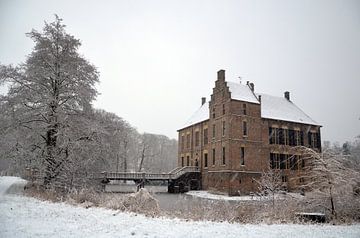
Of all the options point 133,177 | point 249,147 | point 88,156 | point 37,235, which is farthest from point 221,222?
point 133,177

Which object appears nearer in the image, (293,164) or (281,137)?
(281,137)

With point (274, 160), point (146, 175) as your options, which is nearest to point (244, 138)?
point (274, 160)

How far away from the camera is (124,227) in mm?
9438

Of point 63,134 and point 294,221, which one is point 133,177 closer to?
point 63,134

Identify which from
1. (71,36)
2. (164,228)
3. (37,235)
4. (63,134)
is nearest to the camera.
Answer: (37,235)

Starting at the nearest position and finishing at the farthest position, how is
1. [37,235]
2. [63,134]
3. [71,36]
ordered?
[37,235] → [63,134] → [71,36]

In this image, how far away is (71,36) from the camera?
70.4 feet

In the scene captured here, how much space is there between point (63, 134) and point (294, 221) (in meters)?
14.7

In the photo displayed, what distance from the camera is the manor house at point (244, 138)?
3753 cm

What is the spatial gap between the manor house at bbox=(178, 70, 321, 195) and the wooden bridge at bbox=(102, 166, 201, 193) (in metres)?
1.51

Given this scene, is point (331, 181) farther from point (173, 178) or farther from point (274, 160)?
point (173, 178)

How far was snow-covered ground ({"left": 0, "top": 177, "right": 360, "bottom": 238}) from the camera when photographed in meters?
8.60

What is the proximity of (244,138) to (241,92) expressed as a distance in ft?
21.7

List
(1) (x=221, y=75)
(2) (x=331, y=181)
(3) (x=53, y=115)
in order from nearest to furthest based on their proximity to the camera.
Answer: (2) (x=331, y=181)
(3) (x=53, y=115)
(1) (x=221, y=75)
